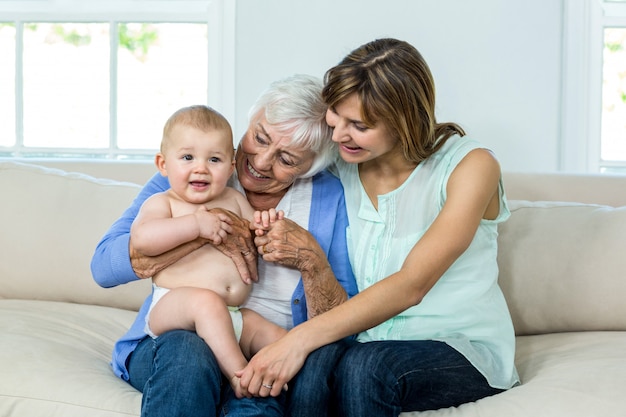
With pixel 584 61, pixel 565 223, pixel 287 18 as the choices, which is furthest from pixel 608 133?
pixel 287 18

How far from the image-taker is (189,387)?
1.42 meters

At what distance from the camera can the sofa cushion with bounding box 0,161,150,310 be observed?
2307mm

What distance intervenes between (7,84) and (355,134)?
2.28m

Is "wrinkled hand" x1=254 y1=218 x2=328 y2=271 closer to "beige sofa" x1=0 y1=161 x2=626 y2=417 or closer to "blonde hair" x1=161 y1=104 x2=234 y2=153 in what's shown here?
"blonde hair" x1=161 y1=104 x2=234 y2=153

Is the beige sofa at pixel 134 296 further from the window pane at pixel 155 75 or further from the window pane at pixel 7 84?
the window pane at pixel 7 84

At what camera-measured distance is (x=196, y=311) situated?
5.23 ft

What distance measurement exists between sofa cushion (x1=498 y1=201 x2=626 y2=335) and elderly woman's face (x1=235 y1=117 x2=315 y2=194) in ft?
2.24

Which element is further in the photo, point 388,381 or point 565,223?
point 565,223

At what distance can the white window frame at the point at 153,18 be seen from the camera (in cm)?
314

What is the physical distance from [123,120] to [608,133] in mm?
2107

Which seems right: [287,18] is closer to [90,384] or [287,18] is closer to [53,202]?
[53,202]

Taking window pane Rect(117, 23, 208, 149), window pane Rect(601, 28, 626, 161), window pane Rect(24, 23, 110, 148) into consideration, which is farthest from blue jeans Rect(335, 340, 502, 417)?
window pane Rect(24, 23, 110, 148)

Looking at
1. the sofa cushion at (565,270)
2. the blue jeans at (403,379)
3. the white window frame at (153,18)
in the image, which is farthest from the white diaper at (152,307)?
the white window frame at (153,18)

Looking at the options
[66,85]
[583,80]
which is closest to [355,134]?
[583,80]
